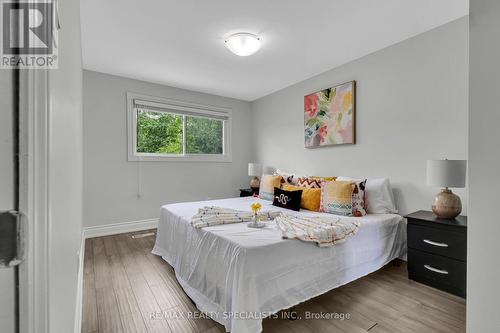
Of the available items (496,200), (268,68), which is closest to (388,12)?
(268,68)

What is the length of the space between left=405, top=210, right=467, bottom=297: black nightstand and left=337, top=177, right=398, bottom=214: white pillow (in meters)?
0.37

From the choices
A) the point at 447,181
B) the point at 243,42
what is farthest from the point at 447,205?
the point at 243,42

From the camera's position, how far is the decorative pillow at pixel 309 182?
3076mm

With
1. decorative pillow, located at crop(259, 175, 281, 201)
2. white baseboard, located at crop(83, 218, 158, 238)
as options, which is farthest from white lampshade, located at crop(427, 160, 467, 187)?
white baseboard, located at crop(83, 218, 158, 238)

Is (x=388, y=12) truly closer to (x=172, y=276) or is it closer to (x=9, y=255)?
Answer: (x=9, y=255)

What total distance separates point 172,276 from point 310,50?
2.97 metres

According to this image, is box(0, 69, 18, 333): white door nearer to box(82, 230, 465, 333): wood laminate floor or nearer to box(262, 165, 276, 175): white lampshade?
box(82, 230, 465, 333): wood laminate floor

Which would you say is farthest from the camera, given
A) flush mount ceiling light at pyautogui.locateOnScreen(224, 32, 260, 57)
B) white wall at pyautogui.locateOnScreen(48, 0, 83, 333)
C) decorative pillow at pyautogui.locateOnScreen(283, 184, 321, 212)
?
decorative pillow at pyautogui.locateOnScreen(283, 184, 321, 212)

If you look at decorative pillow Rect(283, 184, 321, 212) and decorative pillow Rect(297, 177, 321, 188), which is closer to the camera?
decorative pillow Rect(283, 184, 321, 212)

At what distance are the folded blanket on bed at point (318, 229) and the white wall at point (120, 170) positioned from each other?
2574 mm

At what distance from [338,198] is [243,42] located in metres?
1.98

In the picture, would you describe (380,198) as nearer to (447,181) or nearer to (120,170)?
(447,181)

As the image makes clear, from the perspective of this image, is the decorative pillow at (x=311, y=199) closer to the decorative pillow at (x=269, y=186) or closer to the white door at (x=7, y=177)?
the decorative pillow at (x=269, y=186)

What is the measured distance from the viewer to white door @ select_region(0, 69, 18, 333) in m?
0.38
